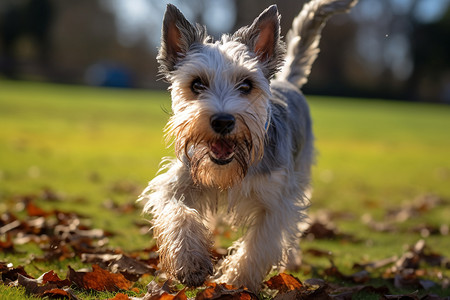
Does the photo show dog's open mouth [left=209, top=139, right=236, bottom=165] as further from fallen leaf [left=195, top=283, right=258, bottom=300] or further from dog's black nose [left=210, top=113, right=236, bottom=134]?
fallen leaf [left=195, top=283, right=258, bottom=300]

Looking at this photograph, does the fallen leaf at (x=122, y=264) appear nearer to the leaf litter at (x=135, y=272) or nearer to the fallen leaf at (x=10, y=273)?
the leaf litter at (x=135, y=272)

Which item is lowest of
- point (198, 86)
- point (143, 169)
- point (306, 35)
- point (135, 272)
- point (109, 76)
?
point (109, 76)

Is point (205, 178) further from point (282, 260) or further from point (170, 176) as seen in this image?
point (282, 260)

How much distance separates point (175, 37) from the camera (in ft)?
14.4

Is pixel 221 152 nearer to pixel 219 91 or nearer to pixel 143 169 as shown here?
pixel 219 91

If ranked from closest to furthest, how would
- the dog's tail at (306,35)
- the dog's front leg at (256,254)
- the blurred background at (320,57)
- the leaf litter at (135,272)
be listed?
the leaf litter at (135,272) < the dog's front leg at (256,254) < the dog's tail at (306,35) < the blurred background at (320,57)

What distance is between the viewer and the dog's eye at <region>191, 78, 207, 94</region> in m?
4.08

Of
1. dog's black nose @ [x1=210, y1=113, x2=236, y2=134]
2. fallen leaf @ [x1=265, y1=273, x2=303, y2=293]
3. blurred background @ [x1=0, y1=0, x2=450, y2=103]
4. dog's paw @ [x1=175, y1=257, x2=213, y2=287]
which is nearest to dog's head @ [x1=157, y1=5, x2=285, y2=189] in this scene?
dog's black nose @ [x1=210, y1=113, x2=236, y2=134]

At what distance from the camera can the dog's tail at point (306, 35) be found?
6.25 m

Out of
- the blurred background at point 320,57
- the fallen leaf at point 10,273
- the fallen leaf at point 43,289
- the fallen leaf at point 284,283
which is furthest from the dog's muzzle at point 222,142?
the blurred background at point 320,57

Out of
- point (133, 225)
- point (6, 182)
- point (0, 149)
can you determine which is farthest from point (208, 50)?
point (0, 149)

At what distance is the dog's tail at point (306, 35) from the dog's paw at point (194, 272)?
318cm

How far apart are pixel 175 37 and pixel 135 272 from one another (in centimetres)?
188

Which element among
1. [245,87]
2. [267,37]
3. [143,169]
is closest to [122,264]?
[245,87]
